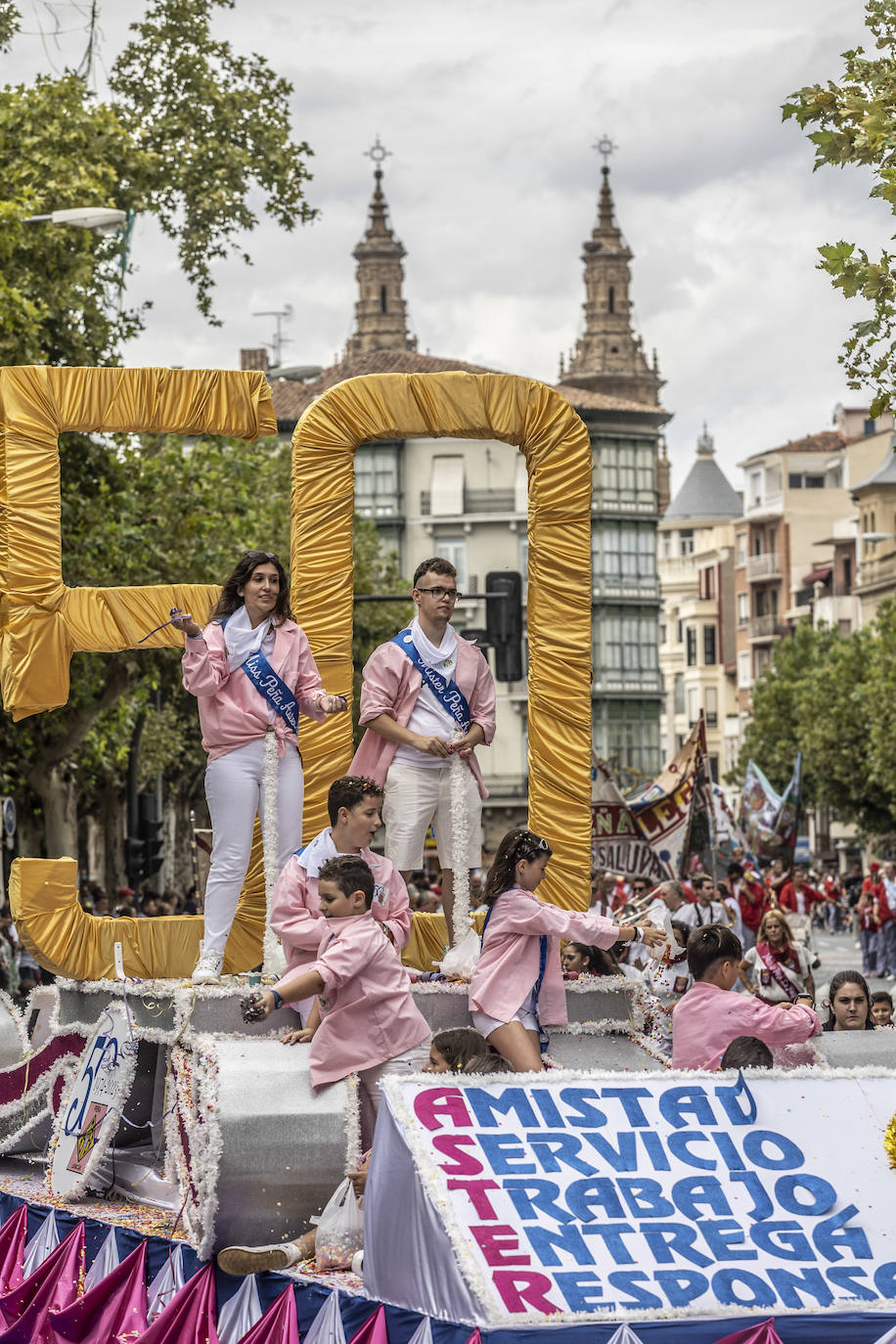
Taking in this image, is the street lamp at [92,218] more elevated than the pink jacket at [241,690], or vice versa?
the street lamp at [92,218]

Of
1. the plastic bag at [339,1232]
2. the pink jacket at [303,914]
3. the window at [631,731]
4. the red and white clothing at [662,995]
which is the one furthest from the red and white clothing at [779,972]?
the window at [631,731]

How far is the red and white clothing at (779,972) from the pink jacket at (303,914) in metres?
5.81

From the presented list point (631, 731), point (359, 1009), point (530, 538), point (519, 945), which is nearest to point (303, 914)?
point (359, 1009)

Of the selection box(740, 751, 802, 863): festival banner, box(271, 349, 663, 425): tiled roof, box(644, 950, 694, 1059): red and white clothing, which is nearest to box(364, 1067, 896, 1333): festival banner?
box(644, 950, 694, 1059): red and white clothing

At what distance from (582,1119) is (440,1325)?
993 mm

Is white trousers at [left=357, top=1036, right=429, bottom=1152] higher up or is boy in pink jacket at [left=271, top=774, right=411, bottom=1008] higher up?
boy in pink jacket at [left=271, top=774, right=411, bottom=1008]

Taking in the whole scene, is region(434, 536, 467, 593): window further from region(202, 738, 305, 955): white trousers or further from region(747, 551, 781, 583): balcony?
region(202, 738, 305, 955): white trousers

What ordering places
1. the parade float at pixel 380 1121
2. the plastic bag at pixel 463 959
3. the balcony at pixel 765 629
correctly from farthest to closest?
the balcony at pixel 765 629
the plastic bag at pixel 463 959
the parade float at pixel 380 1121

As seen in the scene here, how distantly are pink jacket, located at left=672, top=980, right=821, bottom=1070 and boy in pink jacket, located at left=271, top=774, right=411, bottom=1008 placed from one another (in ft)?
4.01

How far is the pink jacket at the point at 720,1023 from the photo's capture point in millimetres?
9094

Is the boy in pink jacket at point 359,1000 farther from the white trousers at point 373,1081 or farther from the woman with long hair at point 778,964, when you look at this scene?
the woman with long hair at point 778,964

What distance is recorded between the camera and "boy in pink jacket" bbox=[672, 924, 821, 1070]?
9.09 metres

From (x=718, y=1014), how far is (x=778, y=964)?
6.18 metres

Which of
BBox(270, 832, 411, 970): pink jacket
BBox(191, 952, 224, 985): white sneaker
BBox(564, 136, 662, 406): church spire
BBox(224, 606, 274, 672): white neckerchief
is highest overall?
BBox(564, 136, 662, 406): church spire
